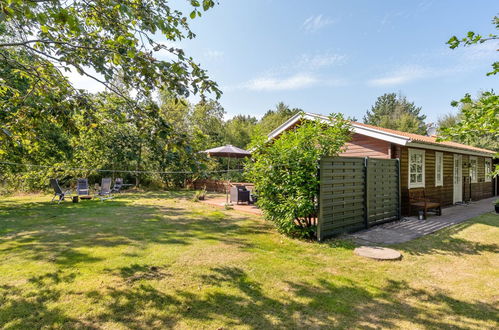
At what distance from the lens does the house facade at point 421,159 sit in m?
7.88

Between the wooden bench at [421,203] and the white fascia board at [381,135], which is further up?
A: the white fascia board at [381,135]

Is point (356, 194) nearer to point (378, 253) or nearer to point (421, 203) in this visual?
point (378, 253)

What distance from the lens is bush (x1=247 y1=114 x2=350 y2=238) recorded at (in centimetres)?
525

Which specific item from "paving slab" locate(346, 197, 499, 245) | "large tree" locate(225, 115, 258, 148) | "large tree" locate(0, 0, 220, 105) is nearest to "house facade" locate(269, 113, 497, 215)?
"paving slab" locate(346, 197, 499, 245)

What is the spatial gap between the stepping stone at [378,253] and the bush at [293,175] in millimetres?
1005

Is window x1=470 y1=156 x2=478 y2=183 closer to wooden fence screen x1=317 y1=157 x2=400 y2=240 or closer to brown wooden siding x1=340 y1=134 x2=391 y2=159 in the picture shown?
brown wooden siding x1=340 y1=134 x2=391 y2=159

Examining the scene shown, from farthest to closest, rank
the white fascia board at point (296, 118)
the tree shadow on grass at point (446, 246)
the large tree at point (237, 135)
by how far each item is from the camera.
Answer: the large tree at point (237, 135) < the white fascia board at point (296, 118) < the tree shadow on grass at point (446, 246)

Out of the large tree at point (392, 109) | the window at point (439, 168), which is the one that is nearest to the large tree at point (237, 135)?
the window at point (439, 168)

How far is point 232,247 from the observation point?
4863 millimetres

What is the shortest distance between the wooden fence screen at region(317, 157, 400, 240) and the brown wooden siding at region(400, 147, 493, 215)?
3.03 feet

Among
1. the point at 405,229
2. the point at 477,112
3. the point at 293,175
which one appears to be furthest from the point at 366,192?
the point at 477,112

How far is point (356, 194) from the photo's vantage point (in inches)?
239

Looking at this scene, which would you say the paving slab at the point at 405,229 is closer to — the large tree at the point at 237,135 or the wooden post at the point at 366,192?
the wooden post at the point at 366,192

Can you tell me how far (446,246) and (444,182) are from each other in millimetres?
6408
